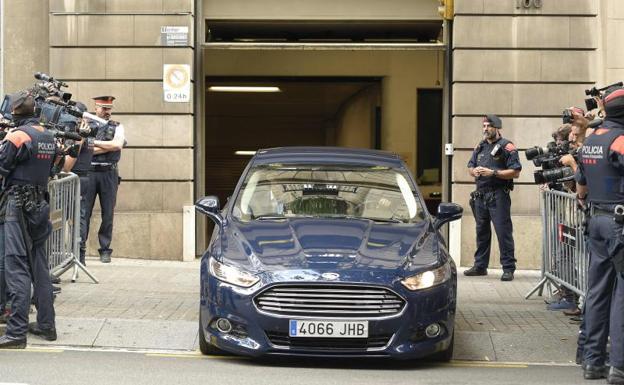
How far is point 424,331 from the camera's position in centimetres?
803

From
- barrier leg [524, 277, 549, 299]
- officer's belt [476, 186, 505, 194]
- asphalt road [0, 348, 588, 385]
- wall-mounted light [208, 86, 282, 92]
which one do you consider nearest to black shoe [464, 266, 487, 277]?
officer's belt [476, 186, 505, 194]

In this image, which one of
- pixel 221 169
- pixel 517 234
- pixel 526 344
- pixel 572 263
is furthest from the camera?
pixel 221 169

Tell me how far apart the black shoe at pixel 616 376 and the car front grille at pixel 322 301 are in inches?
62.8

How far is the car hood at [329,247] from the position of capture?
26.1 ft

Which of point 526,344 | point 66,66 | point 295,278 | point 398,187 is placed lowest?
point 526,344

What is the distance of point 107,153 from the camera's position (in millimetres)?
13680

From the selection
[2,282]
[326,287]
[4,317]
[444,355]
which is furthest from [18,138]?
[444,355]

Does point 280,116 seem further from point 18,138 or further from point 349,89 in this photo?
point 18,138

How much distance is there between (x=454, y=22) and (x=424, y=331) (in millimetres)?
7656

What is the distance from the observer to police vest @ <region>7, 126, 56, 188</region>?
28.4ft

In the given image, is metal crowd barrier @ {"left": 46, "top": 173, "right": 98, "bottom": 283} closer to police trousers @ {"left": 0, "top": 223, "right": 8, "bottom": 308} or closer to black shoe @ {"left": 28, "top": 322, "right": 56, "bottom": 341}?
police trousers @ {"left": 0, "top": 223, "right": 8, "bottom": 308}

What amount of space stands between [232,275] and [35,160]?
6.51 feet

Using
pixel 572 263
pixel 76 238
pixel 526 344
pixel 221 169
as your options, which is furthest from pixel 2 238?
pixel 221 169

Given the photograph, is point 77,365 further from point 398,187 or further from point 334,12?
point 334,12
